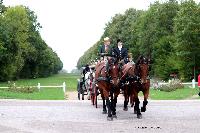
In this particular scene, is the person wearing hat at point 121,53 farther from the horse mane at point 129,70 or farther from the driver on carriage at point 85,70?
the driver on carriage at point 85,70

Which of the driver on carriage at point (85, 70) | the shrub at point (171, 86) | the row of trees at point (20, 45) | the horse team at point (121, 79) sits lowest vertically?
the shrub at point (171, 86)

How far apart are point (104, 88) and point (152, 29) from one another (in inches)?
2601

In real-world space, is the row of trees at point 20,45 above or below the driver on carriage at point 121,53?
above

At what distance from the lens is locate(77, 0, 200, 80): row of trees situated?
61094 millimetres

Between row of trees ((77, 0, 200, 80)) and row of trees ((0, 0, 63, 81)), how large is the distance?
14668mm

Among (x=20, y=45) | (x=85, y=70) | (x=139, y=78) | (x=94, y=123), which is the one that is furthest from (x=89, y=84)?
(x=20, y=45)

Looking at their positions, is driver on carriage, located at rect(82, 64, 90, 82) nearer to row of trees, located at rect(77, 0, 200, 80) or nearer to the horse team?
the horse team

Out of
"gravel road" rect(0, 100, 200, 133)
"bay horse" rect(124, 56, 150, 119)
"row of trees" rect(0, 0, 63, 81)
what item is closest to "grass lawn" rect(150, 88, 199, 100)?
"gravel road" rect(0, 100, 200, 133)

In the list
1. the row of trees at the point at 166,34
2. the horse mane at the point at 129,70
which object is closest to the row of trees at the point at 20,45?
the row of trees at the point at 166,34

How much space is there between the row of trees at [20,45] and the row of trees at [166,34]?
14.7m

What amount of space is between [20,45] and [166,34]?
2597 cm

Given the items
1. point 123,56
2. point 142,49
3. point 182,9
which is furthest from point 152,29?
point 123,56

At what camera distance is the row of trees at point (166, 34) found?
61.1 metres

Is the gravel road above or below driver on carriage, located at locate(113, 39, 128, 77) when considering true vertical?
below
